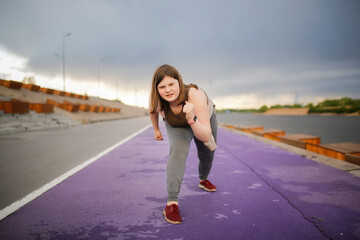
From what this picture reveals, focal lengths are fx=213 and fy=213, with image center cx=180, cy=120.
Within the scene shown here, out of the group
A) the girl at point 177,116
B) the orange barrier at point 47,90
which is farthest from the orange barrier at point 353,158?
the orange barrier at point 47,90

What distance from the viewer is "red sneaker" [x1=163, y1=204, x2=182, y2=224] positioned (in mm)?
2232

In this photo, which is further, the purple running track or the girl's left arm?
the girl's left arm

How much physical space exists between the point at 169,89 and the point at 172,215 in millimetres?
1347

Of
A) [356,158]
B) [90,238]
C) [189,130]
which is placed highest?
[189,130]

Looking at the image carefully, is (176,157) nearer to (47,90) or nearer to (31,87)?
(31,87)

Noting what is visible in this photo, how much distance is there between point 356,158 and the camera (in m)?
4.34

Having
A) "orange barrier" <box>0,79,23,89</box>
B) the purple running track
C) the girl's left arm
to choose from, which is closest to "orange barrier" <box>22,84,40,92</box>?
"orange barrier" <box>0,79,23,89</box>

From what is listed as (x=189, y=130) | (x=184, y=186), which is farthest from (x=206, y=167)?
(x=189, y=130)

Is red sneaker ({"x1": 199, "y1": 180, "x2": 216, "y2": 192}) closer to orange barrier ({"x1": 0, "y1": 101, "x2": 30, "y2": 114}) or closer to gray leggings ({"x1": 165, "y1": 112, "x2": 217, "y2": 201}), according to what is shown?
gray leggings ({"x1": 165, "y1": 112, "x2": 217, "y2": 201})

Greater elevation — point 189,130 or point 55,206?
point 189,130

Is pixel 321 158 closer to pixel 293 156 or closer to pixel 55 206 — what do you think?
pixel 293 156

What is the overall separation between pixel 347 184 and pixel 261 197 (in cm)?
148

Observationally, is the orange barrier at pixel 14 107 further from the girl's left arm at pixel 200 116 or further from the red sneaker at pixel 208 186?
the girl's left arm at pixel 200 116

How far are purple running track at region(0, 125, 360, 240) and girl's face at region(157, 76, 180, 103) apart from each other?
1.33 metres
